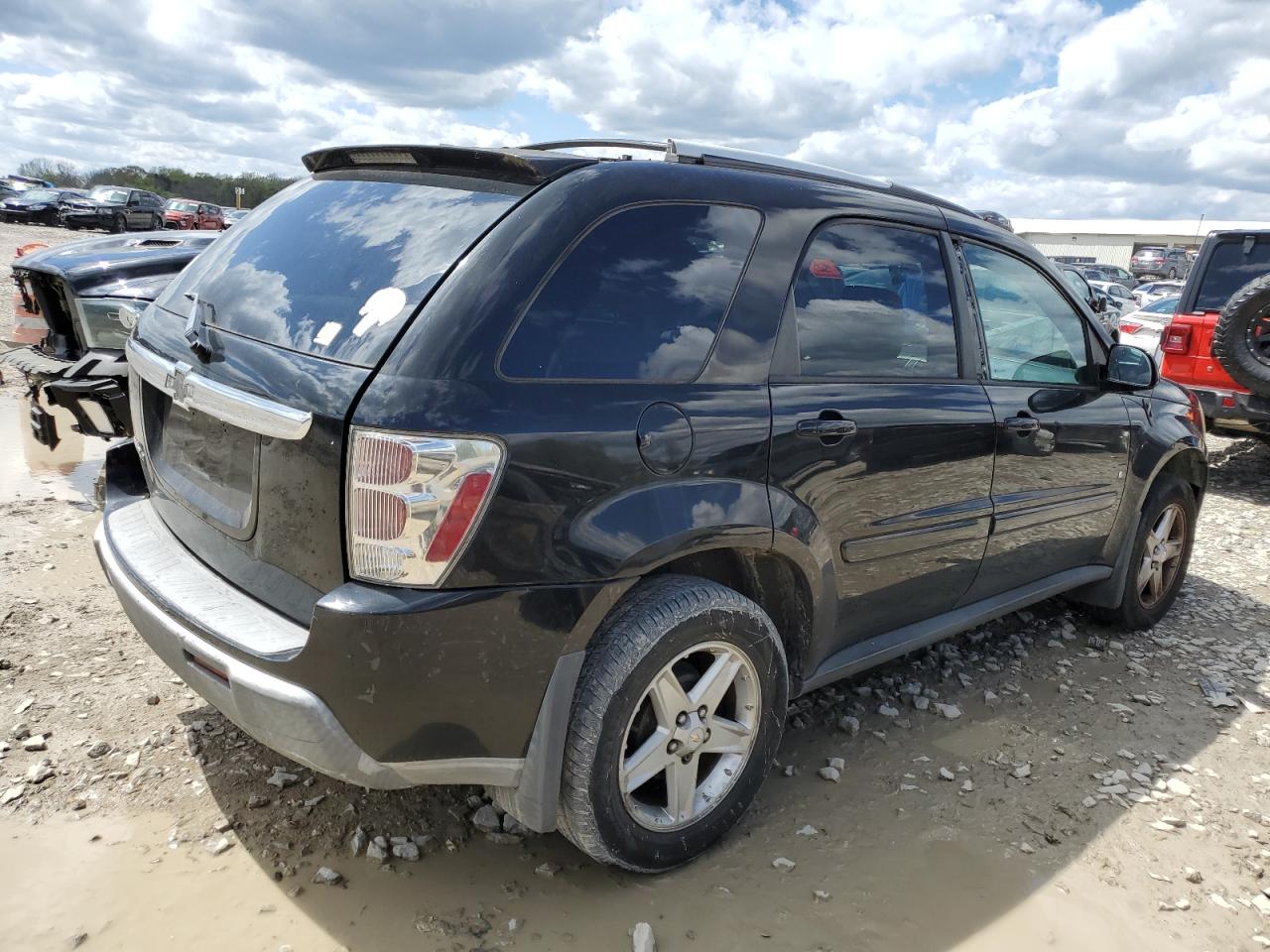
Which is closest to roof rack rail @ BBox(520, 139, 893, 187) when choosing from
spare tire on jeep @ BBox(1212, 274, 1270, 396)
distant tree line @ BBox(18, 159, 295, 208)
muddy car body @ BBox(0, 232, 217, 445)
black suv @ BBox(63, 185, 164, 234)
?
muddy car body @ BBox(0, 232, 217, 445)

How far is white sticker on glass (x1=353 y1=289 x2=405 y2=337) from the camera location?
7.04 ft

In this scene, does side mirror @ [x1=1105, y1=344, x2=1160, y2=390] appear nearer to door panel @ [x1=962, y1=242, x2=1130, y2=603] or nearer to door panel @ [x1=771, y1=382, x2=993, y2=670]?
door panel @ [x1=962, y1=242, x2=1130, y2=603]

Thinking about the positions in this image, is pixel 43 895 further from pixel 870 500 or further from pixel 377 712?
pixel 870 500

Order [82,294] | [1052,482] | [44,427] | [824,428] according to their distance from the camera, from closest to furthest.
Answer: [824,428]
[1052,482]
[44,427]
[82,294]

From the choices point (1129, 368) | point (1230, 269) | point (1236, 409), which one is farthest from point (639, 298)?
point (1230, 269)

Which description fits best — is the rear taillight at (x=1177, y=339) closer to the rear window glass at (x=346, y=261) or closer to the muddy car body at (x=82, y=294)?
the rear window glass at (x=346, y=261)

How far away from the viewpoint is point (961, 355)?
127 inches

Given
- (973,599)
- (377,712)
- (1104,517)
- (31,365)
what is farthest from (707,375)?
(31,365)

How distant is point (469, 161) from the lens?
2.42m

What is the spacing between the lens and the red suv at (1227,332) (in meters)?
6.77

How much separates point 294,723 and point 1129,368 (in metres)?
3.48

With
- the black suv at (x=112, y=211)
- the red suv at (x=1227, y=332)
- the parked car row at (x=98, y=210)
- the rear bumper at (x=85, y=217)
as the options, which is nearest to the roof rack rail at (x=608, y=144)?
the red suv at (x=1227, y=332)

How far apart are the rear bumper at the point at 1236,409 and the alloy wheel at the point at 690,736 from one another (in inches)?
248

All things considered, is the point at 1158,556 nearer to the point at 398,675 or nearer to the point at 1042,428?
the point at 1042,428
